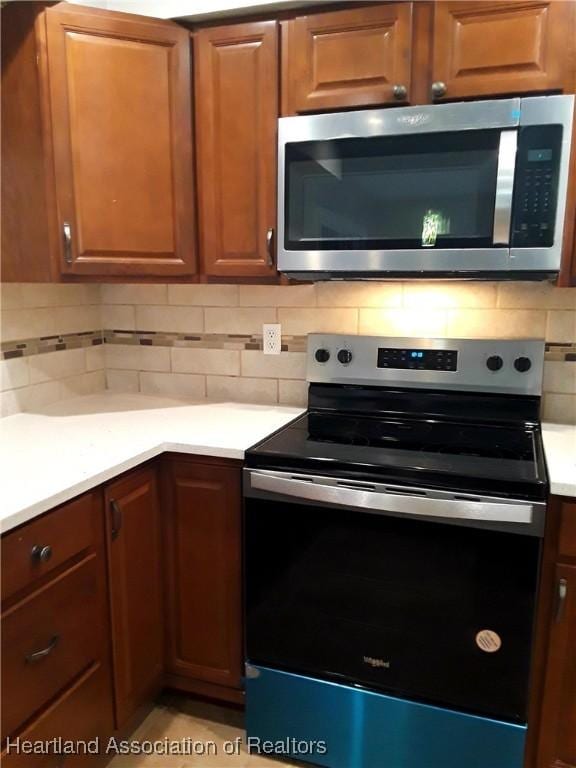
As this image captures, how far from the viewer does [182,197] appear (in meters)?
1.83

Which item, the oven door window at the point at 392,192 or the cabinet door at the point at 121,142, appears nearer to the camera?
→ the oven door window at the point at 392,192

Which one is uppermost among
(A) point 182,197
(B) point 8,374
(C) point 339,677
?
(A) point 182,197

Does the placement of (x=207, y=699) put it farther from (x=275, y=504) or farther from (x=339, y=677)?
(x=275, y=504)

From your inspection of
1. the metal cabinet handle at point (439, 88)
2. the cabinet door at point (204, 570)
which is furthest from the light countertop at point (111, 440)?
the metal cabinet handle at point (439, 88)

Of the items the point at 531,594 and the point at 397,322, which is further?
the point at 397,322

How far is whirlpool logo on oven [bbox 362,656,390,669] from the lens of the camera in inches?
60.7

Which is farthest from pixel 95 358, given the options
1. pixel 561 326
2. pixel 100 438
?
pixel 561 326

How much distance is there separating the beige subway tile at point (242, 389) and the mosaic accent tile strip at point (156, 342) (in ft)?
0.40

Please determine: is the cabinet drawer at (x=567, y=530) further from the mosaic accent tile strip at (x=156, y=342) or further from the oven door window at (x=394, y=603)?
the mosaic accent tile strip at (x=156, y=342)

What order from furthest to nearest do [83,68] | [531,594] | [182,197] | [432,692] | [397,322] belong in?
[397,322] < [182,197] < [83,68] < [432,692] < [531,594]

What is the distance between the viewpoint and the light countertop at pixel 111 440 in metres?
1.33

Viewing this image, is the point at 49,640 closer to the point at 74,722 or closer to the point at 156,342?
the point at 74,722

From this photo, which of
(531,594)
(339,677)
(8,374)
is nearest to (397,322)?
(531,594)

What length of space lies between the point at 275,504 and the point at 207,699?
797mm
